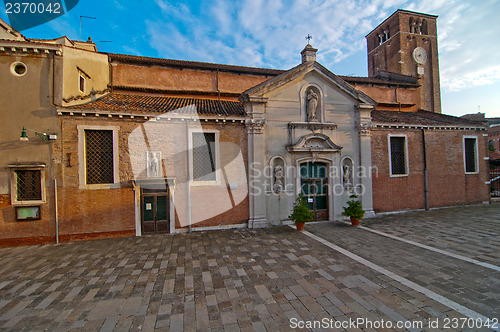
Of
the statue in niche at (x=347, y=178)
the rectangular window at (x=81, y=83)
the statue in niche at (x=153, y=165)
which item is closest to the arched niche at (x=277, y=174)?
the statue in niche at (x=347, y=178)

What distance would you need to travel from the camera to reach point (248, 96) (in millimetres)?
10773

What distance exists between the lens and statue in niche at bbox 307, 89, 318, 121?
37.9ft

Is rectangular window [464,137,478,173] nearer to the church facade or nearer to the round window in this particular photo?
the church facade

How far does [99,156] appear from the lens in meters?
9.61

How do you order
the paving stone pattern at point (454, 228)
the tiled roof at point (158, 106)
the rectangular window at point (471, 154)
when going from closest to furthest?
the paving stone pattern at point (454, 228)
the tiled roof at point (158, 106)
the rectangular window at point (471, 154)

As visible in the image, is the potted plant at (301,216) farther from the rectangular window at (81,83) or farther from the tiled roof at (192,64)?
the rectangular window at (81,83)

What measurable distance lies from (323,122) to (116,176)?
10.3m

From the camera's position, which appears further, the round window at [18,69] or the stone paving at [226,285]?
the round window at [18,69]

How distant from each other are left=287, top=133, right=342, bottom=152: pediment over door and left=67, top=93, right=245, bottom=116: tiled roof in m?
3.20

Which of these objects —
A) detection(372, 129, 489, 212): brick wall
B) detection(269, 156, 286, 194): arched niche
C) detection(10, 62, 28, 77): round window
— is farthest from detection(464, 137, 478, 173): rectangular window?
detection(10, 62, 28, 77): round window

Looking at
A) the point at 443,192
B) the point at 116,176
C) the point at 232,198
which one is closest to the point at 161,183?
the point at 116,176

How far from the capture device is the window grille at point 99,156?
9516mm

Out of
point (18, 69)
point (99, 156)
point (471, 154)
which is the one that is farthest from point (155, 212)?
point (471, 154)

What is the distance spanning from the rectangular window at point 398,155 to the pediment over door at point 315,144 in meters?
4.14
